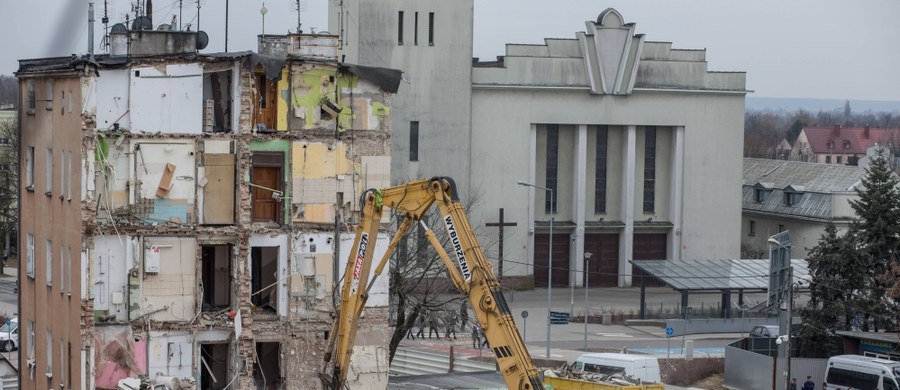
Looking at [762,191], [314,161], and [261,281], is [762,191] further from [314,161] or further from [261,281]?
[261,281]

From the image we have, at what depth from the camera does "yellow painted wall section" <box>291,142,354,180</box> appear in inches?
1766

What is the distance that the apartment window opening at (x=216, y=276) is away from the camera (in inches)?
1764

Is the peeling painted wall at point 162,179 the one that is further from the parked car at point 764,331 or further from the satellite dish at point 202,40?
the parked car at point 764,331

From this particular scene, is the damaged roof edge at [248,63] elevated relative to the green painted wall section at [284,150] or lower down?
elevated

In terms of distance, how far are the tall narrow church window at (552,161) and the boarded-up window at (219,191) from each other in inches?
2059

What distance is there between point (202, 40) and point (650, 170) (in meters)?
53.5

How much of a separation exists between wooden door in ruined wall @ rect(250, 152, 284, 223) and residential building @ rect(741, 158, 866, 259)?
187ft

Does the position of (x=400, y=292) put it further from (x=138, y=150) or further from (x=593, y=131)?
(x=593, y=131)

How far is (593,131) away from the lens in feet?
317

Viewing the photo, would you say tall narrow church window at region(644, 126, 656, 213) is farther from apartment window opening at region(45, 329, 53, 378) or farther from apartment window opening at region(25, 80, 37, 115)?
apartment window opening at region(45, 329, 53, 378)

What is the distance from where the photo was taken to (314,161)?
148 feet

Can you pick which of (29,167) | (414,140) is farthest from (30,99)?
(414,140)

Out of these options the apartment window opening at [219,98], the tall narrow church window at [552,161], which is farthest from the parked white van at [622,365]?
the tall narrow church window at [552,161]

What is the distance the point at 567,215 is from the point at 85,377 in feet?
182
